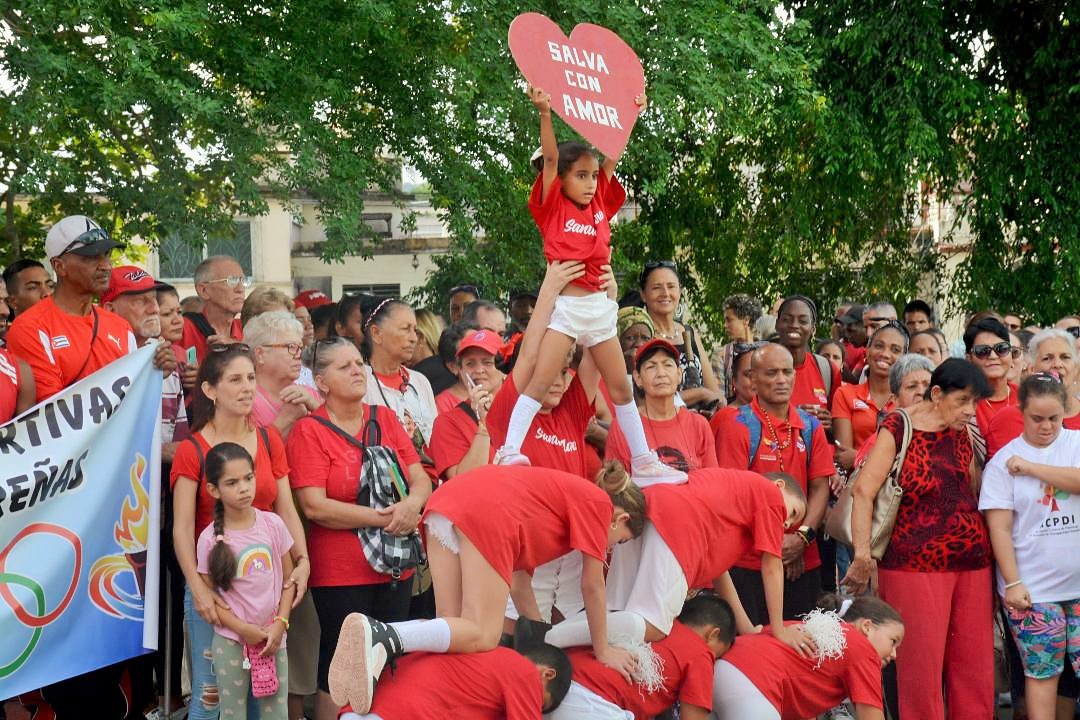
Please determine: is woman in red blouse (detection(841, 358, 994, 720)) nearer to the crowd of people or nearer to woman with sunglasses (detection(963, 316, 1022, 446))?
the crowd of people

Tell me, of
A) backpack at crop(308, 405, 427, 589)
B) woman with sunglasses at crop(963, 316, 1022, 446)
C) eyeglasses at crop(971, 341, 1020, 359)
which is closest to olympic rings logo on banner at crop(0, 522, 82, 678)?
backpack at crop(308, 405, 427, 589)

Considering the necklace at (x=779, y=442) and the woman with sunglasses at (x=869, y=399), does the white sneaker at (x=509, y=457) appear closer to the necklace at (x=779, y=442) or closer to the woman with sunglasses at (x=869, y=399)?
the necklace at (x=779, y=442)

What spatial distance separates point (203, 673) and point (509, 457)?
1.64 metres

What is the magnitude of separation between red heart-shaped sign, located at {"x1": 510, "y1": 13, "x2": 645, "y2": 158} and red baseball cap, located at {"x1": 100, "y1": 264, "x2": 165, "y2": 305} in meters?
2.33

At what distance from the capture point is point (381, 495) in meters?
6.52

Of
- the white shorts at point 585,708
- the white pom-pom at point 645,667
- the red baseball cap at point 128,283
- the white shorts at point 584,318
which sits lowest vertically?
the white shorts at point 585,708

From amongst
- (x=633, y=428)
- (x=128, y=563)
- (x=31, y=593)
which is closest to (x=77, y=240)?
(x=128, y=563)

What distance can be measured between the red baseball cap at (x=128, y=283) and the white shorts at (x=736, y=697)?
11.4 ft

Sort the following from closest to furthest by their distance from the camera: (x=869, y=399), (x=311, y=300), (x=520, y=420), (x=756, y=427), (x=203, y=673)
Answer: (x=203, y=673) < (x=520, y=420) < (x=756, y=427) < (x=869, y=399) < (x=311, y=300)

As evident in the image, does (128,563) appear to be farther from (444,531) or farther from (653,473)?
(653,473)

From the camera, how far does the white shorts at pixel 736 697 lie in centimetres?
614

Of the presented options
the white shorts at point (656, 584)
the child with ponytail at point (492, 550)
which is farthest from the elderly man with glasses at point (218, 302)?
the white shorts at point (656, 584)

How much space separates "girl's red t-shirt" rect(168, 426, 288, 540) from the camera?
20.1 ft

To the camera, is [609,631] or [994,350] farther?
[994,350]
